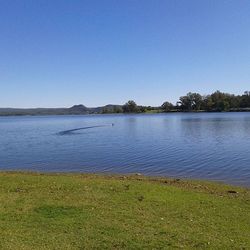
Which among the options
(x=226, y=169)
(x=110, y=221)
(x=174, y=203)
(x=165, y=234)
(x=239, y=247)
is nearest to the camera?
(x=239, y=247)

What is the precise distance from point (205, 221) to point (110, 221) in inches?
115

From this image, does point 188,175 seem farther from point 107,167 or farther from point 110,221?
point 110,221

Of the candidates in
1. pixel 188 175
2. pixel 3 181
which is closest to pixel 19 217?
pixel 3 181

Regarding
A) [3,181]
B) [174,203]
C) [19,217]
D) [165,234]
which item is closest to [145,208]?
[174,203]

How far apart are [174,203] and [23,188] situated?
6873mm

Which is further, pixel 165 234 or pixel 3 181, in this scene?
pixel 3 181

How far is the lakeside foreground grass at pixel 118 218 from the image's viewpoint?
33.7 ft

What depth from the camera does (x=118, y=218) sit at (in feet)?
40.7

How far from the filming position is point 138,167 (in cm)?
3120

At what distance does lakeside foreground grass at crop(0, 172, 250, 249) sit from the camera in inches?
405

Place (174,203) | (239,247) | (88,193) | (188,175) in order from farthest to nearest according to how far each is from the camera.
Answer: (188,175) < (88,193) < (174,203) < (239,247)

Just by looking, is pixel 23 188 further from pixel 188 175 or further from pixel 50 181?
pixel 188 175

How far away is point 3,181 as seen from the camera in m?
19.8

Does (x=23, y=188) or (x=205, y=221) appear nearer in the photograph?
(x=205, y=221)
